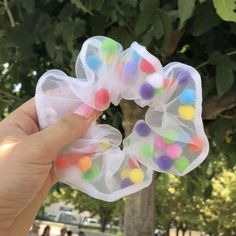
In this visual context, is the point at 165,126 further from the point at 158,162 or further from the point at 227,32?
the point at 227,32

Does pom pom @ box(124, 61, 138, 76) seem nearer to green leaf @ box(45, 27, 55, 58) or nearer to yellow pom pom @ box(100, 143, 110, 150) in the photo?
yellow pom pom @ box(100, 143, 110, 150)

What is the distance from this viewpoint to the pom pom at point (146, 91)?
1.33m

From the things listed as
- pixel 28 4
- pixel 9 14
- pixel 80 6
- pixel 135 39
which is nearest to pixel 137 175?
pixel 80 6

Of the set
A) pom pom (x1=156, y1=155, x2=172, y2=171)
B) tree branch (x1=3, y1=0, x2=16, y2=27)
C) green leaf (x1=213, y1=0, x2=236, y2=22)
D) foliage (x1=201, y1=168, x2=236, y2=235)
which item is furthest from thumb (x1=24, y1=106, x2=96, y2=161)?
foliage (x1=201, y1=168, x2=236, y2=235)

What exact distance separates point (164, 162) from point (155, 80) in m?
0.21

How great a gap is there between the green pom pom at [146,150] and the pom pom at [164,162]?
25mm

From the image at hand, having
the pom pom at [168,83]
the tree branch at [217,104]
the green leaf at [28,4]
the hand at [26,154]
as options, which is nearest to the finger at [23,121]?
the hand at [26,154]

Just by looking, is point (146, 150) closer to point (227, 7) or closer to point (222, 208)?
point (227, 7)

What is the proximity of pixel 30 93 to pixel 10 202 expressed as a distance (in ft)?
9.85

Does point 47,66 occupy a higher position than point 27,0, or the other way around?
point 27,0

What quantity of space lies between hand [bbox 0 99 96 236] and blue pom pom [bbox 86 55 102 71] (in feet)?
0.34

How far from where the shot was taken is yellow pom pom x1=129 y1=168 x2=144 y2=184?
1414mm

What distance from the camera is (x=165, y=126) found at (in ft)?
4.50

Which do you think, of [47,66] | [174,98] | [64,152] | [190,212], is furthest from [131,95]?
[190,212]
